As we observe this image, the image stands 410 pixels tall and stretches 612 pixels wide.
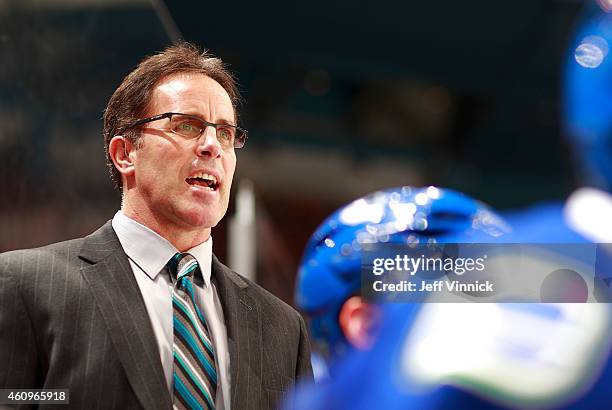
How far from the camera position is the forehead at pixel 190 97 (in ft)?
5.26

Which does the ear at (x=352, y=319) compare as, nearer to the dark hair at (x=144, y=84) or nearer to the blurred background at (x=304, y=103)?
the dark hair at (x=144, y=84)

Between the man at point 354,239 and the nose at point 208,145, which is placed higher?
the nose at point 208,145

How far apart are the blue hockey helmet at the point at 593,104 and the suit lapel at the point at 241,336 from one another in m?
0.88

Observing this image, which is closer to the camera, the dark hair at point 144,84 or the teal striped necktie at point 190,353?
the teal striped necktie at point 190,353

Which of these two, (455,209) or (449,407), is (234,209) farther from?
(449,407)

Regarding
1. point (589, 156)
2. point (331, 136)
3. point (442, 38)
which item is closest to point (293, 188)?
point (331, 136)

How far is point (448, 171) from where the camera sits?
894cm

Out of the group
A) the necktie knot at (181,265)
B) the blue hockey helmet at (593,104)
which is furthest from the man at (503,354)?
the necktie knot at (181,265)

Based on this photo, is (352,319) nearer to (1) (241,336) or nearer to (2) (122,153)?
(1) (241,336)

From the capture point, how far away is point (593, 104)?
704 millimetres

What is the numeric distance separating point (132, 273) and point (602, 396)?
1065 mm

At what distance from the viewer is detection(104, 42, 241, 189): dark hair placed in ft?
5.38

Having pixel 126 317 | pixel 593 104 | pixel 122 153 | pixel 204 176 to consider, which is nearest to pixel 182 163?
pixel 204 176

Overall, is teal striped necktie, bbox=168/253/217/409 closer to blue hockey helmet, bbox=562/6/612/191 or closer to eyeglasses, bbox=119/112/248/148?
eyeglasses, bbox=119/112/248/148
